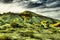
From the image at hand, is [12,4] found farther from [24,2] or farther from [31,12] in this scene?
[31,12]

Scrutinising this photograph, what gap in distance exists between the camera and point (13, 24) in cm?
294

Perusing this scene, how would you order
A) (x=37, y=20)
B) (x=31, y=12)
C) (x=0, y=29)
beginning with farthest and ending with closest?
1. (x=31, y=12)
2. (x=37, y=20)
3. (x=0, y=29)

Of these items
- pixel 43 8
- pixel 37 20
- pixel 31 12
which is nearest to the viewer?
pixel 37 20

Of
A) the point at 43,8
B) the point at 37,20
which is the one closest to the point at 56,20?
the point at 37,20

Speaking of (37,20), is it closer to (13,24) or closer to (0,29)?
(13,24)

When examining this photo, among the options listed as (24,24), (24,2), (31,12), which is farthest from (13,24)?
(24,2)

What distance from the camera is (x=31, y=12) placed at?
350cm

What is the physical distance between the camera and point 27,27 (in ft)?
9.50

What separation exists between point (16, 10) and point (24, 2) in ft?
0.94

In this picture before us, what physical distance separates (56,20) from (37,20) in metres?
0.35

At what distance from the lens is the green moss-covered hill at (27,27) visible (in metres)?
2.52

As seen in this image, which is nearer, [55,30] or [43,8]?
[55,30]

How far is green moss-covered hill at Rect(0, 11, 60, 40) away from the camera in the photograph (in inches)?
99.3

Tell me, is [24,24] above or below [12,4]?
below
